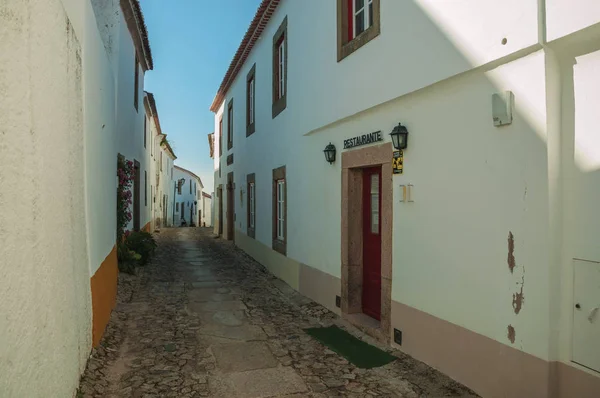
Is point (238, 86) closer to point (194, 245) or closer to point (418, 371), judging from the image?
point (194, 245)

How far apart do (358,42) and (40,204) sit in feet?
14.6

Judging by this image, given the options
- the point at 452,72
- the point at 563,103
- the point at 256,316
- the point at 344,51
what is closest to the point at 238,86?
the point at 344,51

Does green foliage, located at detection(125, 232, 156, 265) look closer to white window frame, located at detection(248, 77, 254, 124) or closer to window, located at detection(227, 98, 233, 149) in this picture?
white window frame, located at detection(248, 77, 254, 124)

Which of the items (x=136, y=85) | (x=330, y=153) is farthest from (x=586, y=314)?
(x=136, y=85)

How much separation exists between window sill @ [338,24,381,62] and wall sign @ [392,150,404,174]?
158cm

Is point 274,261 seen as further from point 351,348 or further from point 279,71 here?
point 351,348

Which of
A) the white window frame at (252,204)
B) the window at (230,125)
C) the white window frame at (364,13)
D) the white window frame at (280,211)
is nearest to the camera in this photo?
the white window frame at (364,13)

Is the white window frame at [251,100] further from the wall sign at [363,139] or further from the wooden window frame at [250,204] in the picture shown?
the wall sign at [363,139]

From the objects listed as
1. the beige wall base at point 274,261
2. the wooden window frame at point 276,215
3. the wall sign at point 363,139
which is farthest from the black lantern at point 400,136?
the wooden window frame at point 276,215

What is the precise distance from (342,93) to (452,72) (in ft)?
7.63

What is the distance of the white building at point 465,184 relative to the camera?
3.08 m

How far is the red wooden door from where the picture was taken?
18.9 ft

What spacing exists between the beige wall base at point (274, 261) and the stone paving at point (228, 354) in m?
0.32

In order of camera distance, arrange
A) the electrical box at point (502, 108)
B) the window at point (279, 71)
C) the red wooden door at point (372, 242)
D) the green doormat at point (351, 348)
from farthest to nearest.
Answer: the window at point (279, 71), the red wooden door at point (372, 242), the green doormat at point (351, 348), the electrical box at point (502, 108)
